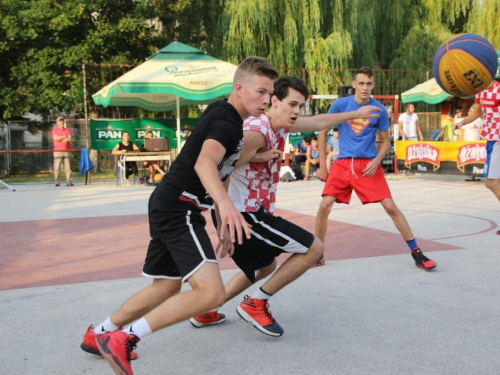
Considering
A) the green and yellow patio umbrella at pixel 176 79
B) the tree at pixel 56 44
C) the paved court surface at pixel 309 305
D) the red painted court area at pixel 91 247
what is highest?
the tree at pixel 56 44

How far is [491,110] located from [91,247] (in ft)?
18.0

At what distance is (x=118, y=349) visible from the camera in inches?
130

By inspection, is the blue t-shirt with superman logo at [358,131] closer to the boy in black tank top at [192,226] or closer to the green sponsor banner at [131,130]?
the boy in black tank top at [192,226]

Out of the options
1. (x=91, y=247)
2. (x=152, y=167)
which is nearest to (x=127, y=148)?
(x=152, y=167)

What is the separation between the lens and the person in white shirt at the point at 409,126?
18.8m

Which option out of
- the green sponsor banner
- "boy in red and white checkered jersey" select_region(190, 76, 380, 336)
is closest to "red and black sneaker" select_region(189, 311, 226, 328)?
"boy in red and white checkered jersey" select_region(190, 76, 380, 336)

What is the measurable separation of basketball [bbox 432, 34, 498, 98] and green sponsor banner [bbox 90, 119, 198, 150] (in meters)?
12.3

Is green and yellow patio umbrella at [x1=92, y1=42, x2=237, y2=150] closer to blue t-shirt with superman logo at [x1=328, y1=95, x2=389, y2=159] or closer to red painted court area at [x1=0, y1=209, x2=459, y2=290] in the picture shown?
red painted court area at [x1=0, y1=209, x2=459, y2=290]

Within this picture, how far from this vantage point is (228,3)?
80.3 feet

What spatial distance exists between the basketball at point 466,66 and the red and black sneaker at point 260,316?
4.99m

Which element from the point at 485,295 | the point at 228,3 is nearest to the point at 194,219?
the point at 485,295

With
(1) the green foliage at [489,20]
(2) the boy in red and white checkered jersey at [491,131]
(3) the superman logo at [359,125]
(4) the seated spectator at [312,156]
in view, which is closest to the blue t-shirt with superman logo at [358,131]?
(3) the superman logo at [359,125]

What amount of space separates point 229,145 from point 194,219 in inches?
18.9

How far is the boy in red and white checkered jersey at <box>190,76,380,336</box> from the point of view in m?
4.11
